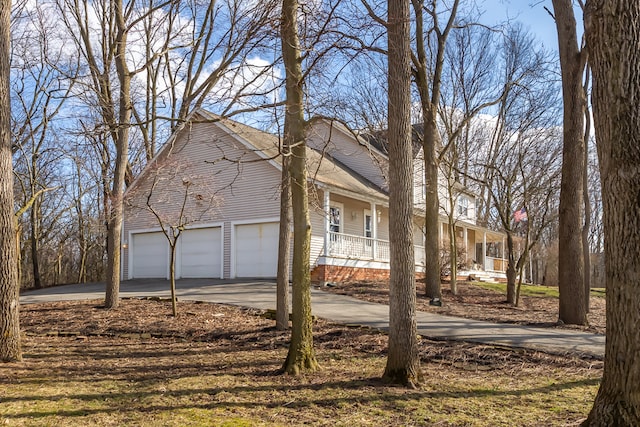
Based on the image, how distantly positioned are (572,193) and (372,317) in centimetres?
511

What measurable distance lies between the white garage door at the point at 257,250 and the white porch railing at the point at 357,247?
2157mm

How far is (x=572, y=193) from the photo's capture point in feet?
38.3

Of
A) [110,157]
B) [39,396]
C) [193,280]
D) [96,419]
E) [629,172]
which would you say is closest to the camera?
[629,172]

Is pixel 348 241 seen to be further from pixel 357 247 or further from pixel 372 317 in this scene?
pixel 372 317

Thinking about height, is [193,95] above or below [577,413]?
above

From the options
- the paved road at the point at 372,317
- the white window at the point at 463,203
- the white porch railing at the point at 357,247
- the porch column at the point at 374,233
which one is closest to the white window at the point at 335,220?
the white porch railing at the point at 357,247

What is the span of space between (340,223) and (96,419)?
17.0 m

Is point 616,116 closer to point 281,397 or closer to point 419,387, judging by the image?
point 419,387

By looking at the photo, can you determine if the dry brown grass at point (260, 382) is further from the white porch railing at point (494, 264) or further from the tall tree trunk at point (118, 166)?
the white porch railing at point (494, 264)

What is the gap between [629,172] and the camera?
3.98 meters

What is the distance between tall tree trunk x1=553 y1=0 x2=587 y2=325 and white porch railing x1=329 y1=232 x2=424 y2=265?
9388 mm

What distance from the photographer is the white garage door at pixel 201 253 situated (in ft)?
68.7

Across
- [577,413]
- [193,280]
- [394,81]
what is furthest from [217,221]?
[577,413]

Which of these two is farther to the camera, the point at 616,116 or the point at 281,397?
the point at 281,397
